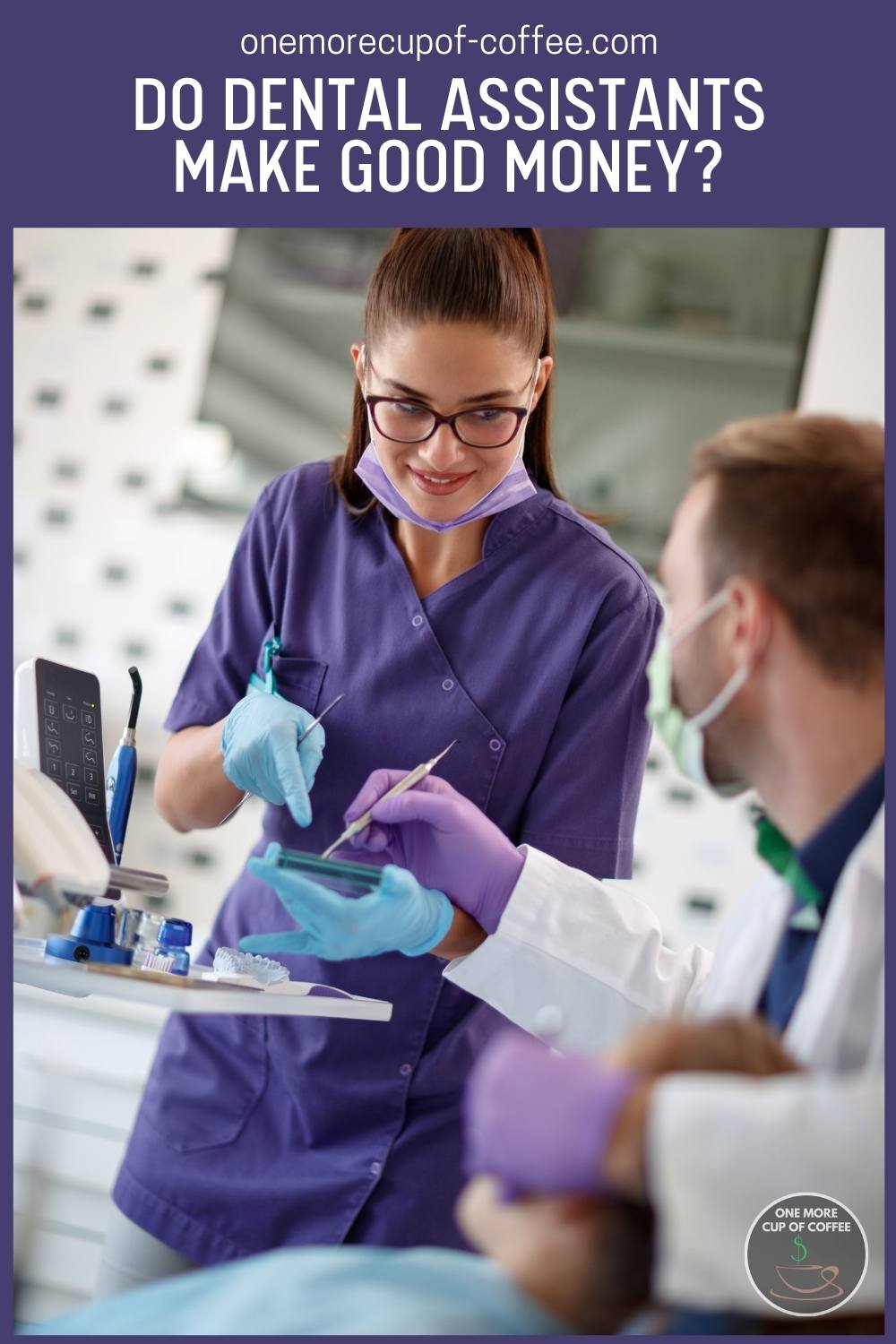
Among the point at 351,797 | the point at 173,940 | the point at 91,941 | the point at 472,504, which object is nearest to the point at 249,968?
the point at 173,940

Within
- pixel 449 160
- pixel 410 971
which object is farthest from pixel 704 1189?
pixel 449 160

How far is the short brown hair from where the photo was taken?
1.16m

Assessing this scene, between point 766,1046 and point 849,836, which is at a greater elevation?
point 849,836

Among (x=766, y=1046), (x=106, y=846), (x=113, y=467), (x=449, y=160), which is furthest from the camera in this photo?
(x=113, y=467)

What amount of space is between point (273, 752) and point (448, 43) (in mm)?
997

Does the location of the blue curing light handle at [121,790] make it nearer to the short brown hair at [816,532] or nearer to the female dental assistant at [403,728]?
the female dental assistant at [403,728]

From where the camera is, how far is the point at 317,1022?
174 centimetres

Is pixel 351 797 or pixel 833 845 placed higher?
pixel 833 845

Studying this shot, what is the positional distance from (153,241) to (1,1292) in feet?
9.50

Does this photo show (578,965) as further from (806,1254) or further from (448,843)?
(806,1254)

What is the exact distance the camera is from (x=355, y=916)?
4.54 feet

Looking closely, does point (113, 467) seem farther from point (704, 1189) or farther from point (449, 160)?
point (704, 1189)

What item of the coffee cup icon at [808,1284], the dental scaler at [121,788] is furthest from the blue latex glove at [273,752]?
the coffee cup icon at [808,1284]

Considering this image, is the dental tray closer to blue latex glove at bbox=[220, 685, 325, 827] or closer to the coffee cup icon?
blue latex glove at bbox=[220, 685, 325, 827]
